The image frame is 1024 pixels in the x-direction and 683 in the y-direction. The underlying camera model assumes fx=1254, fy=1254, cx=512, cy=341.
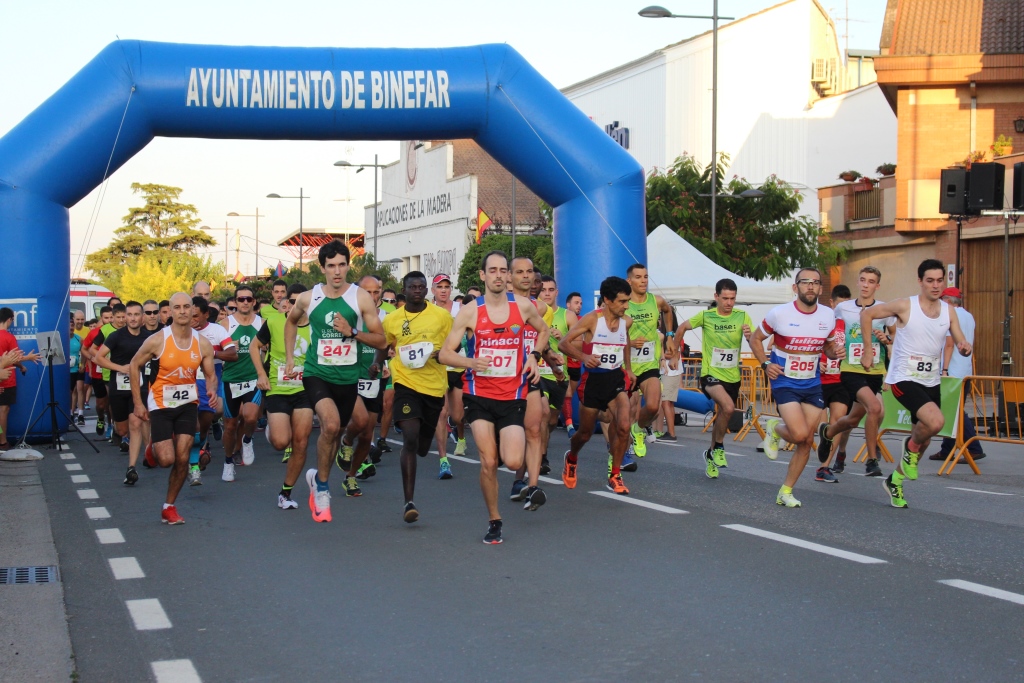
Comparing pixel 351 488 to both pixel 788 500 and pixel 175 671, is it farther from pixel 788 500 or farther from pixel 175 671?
pixel 175 671

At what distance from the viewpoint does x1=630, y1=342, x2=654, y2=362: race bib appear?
38.4 ft

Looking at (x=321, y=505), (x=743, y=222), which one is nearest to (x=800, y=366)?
(x=321, y=505)

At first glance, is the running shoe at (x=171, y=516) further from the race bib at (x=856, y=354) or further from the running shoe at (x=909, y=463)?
the race bib at (x=856, y=354)

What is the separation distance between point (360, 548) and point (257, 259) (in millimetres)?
98898

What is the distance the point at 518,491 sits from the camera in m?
10.1

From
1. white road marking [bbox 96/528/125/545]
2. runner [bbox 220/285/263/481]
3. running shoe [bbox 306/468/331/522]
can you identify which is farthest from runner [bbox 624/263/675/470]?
white road marking [bbox 96/528/125/545]

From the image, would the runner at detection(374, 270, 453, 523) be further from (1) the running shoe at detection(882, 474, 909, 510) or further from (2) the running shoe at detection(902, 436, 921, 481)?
(2) the running shoe at detection(902, 436, 921, 481)

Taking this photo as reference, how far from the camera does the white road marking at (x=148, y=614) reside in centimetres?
596

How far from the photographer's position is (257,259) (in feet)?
343

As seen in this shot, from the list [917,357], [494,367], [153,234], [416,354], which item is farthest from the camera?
[153,234]

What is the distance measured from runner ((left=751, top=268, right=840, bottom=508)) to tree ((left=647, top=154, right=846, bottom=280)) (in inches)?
828

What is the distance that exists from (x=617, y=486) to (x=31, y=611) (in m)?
5.34

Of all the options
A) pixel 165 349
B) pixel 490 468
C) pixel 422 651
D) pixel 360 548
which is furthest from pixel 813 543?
pixel 165 349

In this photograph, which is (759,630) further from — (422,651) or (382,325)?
(382,325)
